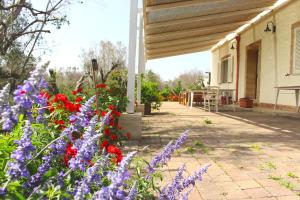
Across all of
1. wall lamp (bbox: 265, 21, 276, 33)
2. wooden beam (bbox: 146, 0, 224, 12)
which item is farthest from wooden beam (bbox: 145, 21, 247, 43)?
wooden beam (bbox: 146, 0, 224, 12)

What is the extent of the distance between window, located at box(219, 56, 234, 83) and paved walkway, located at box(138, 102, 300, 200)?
386 inches

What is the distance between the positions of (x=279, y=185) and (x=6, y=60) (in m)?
13.0

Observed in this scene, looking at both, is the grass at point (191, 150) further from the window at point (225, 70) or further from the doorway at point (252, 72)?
the window at point (225, 70)

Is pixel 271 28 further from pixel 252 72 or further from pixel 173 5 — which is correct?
pixel 173 5

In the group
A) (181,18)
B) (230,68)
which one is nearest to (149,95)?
(181,18)

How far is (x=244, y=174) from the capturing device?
3.01m

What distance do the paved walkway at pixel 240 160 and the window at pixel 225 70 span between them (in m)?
9.81

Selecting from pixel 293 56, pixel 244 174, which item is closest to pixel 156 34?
pixel 293 56

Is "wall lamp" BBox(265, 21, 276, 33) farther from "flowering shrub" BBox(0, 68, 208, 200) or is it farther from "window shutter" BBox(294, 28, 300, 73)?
"flowering shrub" BBox(0, 68, 208, 200)

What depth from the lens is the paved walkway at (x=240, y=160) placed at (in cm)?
256

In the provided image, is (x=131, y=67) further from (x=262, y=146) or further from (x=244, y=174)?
(x=244, y=174)

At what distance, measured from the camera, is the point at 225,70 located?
17188mm

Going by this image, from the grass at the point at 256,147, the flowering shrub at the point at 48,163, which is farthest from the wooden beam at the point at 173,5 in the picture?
the flowering shrub at the point at 48,163

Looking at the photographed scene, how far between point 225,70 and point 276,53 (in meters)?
7.02
